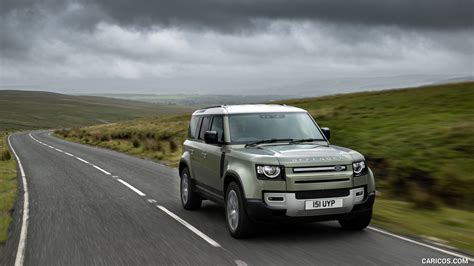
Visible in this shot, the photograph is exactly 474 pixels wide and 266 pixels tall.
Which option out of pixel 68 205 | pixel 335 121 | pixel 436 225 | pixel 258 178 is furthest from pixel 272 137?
pixel 335 121

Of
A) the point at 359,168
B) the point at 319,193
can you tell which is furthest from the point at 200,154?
the point at 359,168

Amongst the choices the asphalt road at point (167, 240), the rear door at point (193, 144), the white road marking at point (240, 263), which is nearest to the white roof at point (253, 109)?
the rear door at point (193, 144)

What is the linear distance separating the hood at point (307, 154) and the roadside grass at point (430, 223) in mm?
1697

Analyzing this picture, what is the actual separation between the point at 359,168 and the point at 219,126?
2.68 m

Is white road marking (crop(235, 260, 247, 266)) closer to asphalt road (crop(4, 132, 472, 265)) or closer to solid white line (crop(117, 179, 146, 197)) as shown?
asphalt road (crop(4, 132, 472, 265))

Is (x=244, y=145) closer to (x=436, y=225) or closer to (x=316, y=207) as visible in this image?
(x=316, y=207)

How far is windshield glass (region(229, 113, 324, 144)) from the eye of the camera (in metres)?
8.71

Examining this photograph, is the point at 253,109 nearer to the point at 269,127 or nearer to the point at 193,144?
the point at 269,127

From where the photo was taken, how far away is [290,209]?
23.7ft

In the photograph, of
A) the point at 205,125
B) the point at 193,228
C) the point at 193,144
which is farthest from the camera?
the point at 193,144

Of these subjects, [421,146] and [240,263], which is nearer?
[240,263]

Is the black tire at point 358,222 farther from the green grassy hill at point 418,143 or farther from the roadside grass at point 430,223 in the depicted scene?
the green grassy hill at point 418,143

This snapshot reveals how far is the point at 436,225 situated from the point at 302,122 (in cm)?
286

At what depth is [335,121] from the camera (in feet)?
82.1
